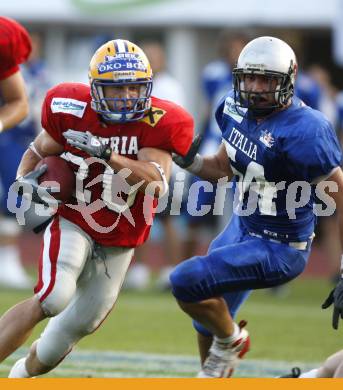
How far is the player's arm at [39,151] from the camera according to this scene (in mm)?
4293

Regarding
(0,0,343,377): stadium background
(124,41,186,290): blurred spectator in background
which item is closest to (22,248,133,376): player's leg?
(0,0,343,377): stadium background

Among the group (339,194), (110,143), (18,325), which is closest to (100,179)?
(110,143)

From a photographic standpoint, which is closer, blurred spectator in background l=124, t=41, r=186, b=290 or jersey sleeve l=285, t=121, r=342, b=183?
jersey sleeve l=285, t=121, r=342, b=183

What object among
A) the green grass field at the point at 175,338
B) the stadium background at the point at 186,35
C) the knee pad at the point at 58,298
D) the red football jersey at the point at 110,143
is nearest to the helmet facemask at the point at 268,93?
the red football jersey at the point at 110,143

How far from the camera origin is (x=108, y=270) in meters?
4.27

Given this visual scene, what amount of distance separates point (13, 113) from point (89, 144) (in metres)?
1.07

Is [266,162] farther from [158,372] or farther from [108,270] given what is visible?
[158,372]

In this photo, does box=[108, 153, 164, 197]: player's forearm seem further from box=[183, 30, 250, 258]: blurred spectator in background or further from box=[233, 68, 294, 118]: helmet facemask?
box=[183, 30, 250, 258]: blurred spectator in background

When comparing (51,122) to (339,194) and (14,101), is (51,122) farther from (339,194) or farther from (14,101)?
(339,194)

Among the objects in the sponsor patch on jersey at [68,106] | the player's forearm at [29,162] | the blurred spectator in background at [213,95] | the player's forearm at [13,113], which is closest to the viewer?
the sponsor patch on jersey at [68,106]

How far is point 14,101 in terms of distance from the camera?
16.5 feet

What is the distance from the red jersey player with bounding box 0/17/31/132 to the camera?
4941mm

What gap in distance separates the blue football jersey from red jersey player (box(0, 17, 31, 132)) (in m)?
1.00

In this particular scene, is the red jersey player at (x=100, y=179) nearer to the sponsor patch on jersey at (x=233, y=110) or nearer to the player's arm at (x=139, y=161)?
the player's arm at (x=139, y=161)
